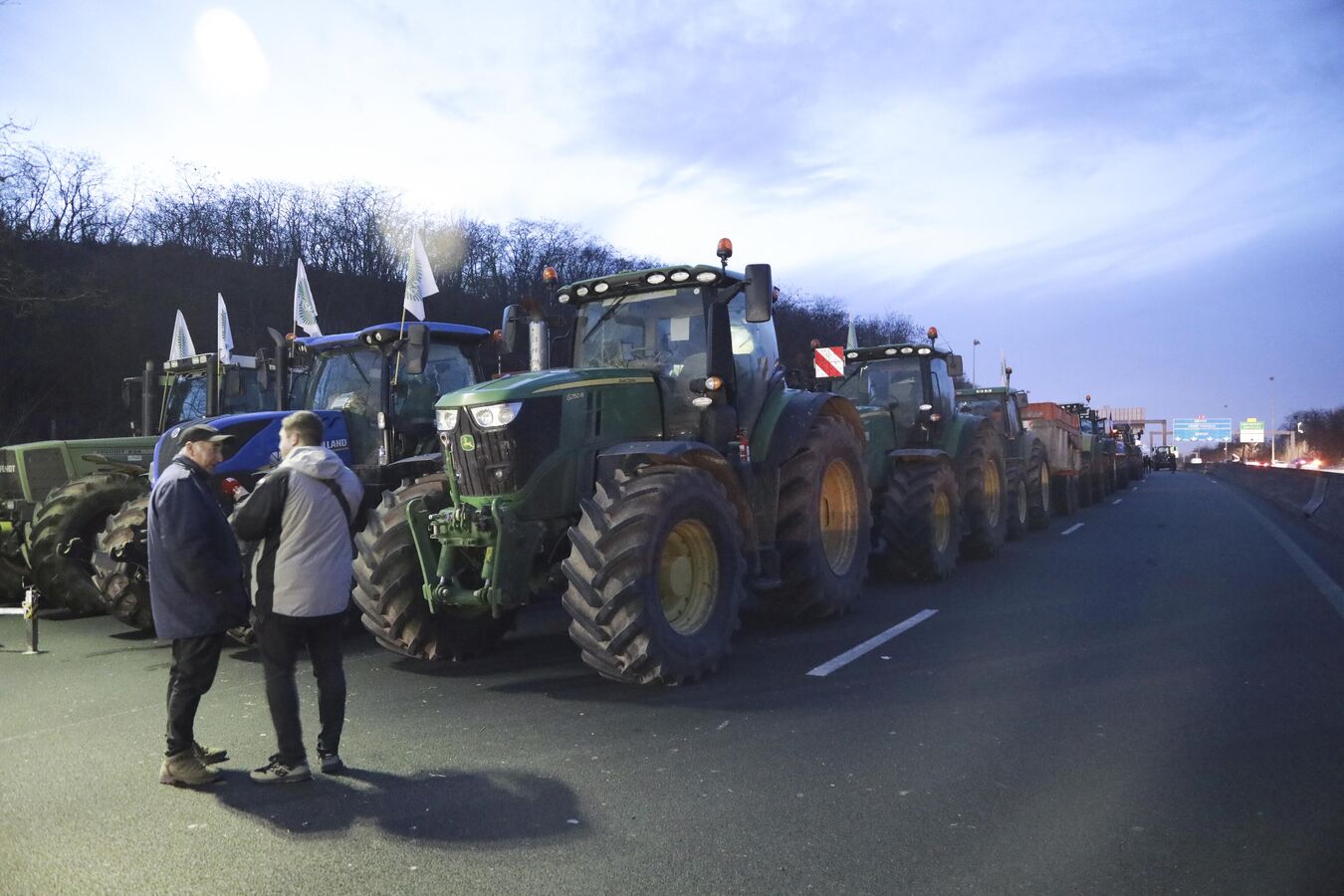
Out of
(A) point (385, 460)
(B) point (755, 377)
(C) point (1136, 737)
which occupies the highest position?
(B) point (755, 377)

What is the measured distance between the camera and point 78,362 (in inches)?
1103

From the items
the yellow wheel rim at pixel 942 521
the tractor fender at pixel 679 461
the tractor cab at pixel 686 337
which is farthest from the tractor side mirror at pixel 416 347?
the yellow wheel rim at pixel 942 521

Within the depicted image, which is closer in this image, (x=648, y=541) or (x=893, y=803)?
(x=893, y=803)

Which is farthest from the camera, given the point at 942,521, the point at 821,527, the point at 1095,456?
the point at 1095,456

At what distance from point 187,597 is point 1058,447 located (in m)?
18.8

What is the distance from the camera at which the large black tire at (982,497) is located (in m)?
12.6

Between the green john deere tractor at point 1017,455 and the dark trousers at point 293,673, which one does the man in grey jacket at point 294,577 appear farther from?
the green john deere tractor at point 1017,455

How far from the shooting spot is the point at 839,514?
923cm

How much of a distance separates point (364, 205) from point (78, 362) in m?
14.3

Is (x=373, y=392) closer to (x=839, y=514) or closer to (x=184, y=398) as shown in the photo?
(x=184, y=398)

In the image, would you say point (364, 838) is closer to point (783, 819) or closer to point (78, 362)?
point (783, 819)

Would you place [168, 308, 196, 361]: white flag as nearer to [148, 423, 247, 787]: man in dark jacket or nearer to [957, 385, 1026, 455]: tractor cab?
[148, 423, 247, 787]: man in dark jacket

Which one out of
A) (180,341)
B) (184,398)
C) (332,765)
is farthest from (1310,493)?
(332,765)

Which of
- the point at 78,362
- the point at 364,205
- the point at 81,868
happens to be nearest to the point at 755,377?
the point at 81,868
